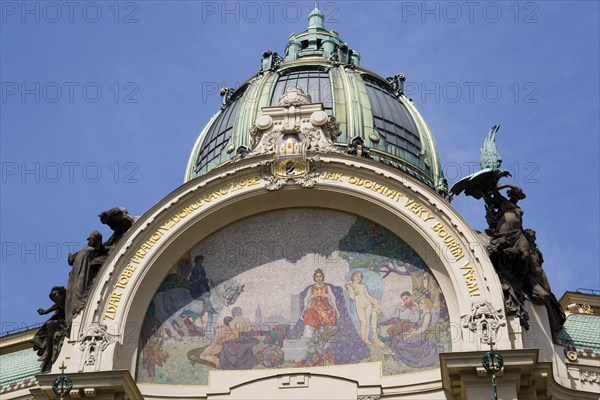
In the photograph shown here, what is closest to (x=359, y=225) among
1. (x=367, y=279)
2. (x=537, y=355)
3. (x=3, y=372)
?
(x=367, y=279)

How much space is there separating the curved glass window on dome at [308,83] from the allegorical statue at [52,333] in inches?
335

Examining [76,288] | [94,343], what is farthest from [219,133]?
[94,343]

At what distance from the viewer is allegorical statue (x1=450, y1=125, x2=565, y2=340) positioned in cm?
1988

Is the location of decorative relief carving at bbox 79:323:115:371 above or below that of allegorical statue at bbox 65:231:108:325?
below

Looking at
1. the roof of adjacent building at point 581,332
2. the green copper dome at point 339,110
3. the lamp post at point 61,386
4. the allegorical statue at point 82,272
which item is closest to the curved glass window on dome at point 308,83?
the green copper dome at point 339,110

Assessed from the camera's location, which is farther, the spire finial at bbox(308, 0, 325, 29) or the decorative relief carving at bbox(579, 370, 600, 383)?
the spire finial at bbox(308, 0, 325, 29)

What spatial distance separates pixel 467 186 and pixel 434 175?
7588 millimetres

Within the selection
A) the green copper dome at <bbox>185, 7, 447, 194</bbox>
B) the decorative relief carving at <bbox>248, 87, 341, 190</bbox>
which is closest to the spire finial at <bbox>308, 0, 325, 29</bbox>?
the green copper dome at <bbox>185, 7, 447, 194</bbox>

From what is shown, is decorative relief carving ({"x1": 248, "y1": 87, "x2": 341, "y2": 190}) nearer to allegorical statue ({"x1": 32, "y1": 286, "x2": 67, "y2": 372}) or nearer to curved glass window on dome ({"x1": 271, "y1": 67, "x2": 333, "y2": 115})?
allegorical statue ({"x1": 32, "y1": 286, "x2": 67, "y2": 372})

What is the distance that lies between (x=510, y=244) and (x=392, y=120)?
866 cm

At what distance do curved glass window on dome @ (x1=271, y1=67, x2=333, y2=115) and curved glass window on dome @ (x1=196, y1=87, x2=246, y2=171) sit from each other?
1.04 meters

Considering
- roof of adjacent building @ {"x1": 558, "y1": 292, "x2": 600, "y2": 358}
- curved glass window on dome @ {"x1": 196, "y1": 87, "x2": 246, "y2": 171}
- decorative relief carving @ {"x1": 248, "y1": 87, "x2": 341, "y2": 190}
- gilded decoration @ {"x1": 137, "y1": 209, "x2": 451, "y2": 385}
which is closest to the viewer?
gilded decoration @ {"x1": 137, "y1": 209, "x2": 451, "y2": 385}

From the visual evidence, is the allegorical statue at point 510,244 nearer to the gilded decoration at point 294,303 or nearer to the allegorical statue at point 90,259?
the gilded decoration at point 294,303

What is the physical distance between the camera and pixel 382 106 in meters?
28.6
